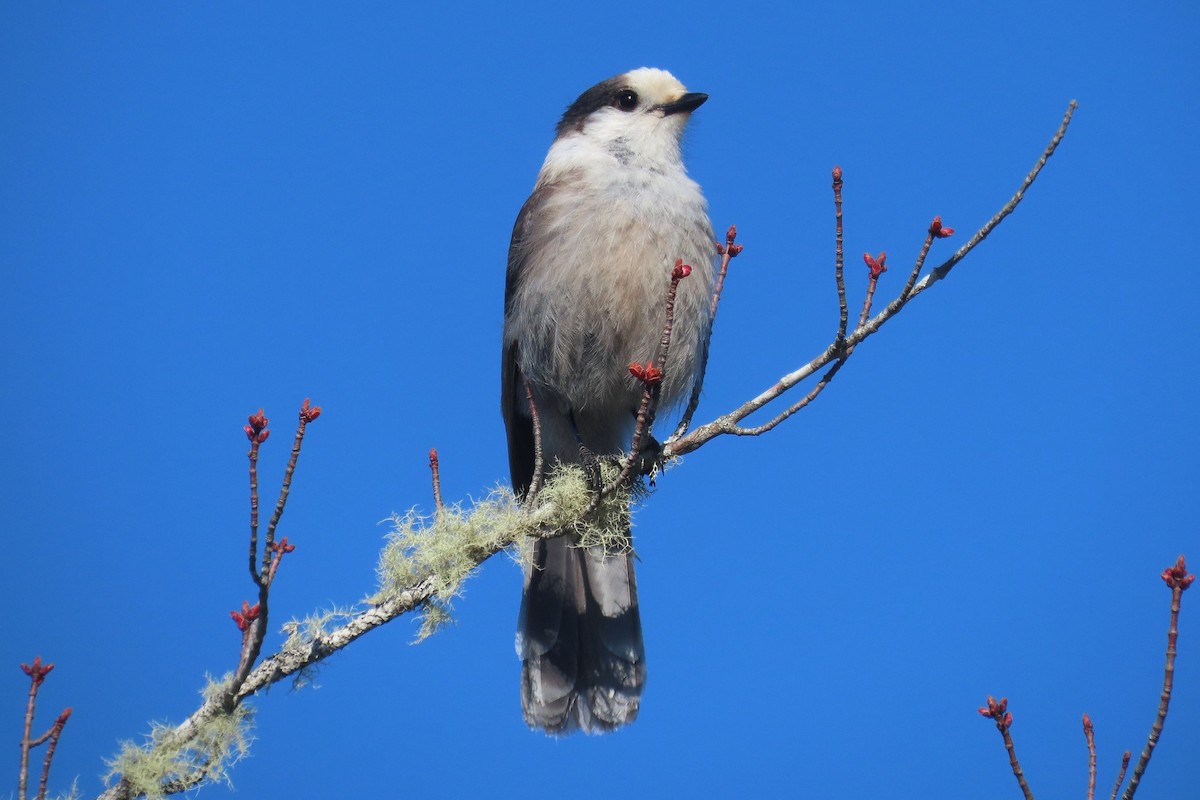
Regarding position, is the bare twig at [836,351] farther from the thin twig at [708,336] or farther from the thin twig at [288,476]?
the thin twig at [288,476]

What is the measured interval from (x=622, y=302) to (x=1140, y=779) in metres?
2.19

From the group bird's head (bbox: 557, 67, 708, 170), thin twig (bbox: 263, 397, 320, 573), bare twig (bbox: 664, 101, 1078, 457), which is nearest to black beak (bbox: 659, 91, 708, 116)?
bird's head (bbox: 557, 67, 708, 170)

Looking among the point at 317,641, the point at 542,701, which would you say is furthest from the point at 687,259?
the point at 317,641

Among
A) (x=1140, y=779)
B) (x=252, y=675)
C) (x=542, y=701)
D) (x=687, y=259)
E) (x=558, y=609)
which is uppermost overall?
(x=687, y=259)

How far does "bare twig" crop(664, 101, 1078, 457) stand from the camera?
2.49m

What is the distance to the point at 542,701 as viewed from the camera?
3.49m

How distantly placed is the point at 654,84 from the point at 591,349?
1.20 m

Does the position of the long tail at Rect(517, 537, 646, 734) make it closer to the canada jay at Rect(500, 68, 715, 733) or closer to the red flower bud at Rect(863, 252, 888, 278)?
the canada jay at Rect(500, 68, 715, 733)

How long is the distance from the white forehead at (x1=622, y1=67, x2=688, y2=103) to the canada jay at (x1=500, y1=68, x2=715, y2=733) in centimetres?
28

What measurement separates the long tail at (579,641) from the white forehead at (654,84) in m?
1.72

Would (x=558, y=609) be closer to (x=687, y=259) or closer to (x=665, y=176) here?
(x=687, y=259)

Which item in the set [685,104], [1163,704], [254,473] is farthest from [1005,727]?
[685,104]

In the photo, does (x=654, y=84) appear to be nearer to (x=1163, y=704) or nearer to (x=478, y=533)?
(x=478, y=533)

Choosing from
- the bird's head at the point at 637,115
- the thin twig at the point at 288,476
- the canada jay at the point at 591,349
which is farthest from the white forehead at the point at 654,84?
the thin twig at the point at 288,476
